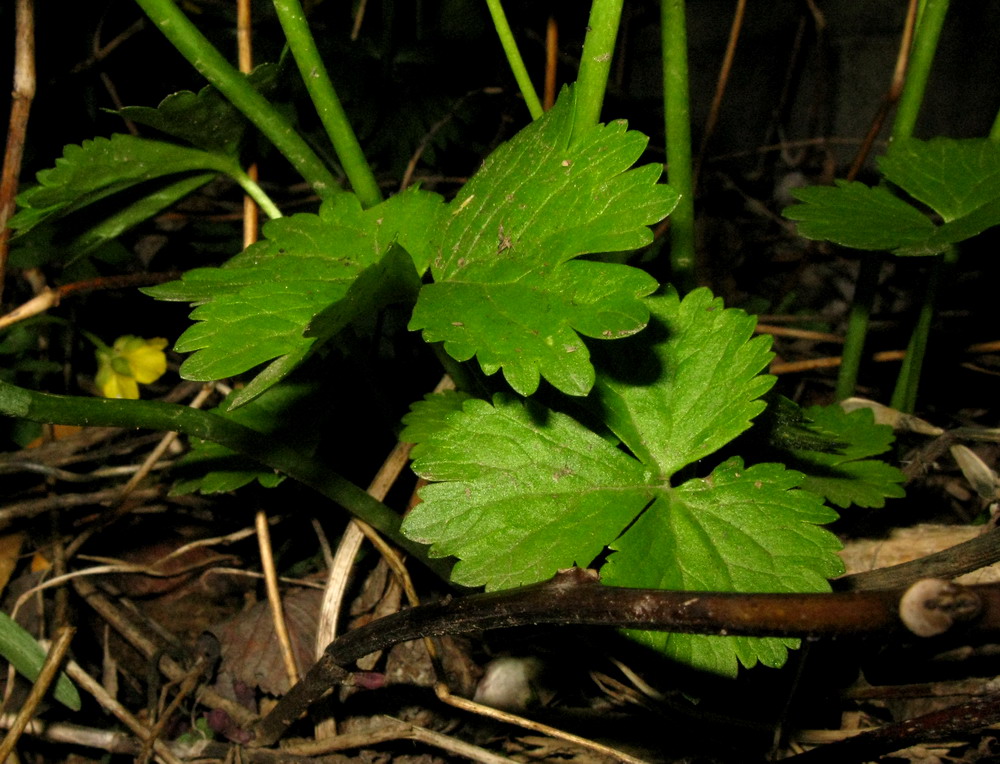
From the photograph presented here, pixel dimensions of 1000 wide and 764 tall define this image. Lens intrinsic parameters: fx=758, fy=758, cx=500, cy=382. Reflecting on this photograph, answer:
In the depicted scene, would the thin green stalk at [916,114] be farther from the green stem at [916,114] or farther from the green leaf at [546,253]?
the green leaf at [546,253]

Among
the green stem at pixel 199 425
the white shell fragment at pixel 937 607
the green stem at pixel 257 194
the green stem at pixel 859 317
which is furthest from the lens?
the green stem at pixel 859 317

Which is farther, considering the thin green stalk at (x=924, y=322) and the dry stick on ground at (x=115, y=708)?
the thin green stalk at (x=924, y=322)

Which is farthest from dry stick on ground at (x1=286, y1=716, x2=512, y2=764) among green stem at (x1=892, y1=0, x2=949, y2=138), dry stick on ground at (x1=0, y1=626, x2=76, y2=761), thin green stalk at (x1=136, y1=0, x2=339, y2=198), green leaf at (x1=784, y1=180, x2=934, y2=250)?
green stem at (x1=892, y1=0, x2=949, y2=138)

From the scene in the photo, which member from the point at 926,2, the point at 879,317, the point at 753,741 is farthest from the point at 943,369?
the point at 753,741

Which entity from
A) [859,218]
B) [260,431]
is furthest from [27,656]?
[859,218]

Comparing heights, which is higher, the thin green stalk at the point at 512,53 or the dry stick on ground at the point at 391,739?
the thin green stalk at the point at 512,53

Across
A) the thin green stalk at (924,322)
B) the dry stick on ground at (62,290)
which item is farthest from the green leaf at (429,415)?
the thin green stalk at (924,322)

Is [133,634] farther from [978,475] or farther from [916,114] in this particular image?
[916,114]

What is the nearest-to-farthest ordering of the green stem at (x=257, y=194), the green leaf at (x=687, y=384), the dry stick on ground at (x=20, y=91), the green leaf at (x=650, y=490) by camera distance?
the green leaf at (x=650, y=490) → the green leaf at (x=687, y=384) → the dry stick on ground at (x=20, y=91) → the green stem at (x=257, y=194)
